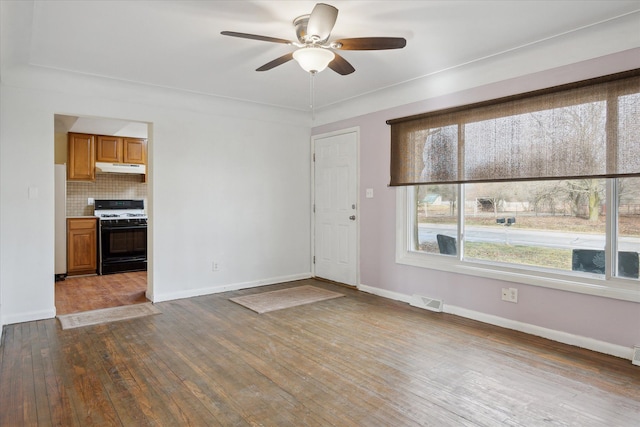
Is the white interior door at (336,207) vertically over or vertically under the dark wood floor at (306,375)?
over

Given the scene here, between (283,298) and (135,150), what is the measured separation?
4.17 m

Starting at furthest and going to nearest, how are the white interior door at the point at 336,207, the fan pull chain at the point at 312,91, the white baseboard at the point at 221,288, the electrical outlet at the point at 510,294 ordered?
the white interior door at the point at 336,207
the white baseboard at the point at 221,288
the fan pull chain at the point at 312,91
the electrical outlet at the point at 510,294

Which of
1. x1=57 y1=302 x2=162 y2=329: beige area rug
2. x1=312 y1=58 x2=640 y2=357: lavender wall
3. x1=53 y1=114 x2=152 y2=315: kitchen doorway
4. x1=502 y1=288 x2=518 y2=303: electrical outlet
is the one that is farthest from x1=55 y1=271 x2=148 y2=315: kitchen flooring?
x1=502 y1=288 x2=518 y2=303: electrical outlet

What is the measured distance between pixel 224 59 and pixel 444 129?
2.24 meters

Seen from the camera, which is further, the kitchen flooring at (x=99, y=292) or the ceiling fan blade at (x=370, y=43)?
the kitchen flooring at (x=99, y=292)

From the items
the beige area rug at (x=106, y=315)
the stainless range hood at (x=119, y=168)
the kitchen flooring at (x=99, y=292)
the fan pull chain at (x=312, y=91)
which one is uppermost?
the fan pull chain at (x=312, y=91)

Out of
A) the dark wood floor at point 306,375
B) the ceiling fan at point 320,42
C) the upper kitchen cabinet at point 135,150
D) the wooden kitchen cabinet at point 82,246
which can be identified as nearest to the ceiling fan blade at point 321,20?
the ceiling fan at point 320,42

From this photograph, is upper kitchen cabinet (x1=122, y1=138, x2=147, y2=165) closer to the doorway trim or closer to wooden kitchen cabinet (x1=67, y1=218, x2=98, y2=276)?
wooden kitchen cabinet (x1=67, y1=218, x2=98, y2=276)

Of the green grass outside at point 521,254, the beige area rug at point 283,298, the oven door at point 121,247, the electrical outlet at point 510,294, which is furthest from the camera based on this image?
the oven door at point 121,247

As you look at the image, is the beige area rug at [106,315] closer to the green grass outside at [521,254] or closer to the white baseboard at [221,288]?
the white baseboard at [221,288]

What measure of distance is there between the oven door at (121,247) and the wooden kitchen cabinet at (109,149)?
44.8 inches

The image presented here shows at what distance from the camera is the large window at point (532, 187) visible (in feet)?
9.24

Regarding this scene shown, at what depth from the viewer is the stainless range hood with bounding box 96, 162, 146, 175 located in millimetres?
6352

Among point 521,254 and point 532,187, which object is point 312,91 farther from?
point 521,254
